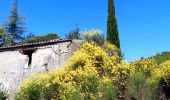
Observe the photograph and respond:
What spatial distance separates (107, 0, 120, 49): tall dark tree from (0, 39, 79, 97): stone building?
15.2ft

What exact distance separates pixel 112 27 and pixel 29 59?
7.33m

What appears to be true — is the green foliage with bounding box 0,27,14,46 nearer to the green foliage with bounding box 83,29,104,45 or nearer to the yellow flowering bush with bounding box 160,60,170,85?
the green foliage with bounding box 83,29,104,45

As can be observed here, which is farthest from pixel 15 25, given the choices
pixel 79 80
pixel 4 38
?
pixel 79 80

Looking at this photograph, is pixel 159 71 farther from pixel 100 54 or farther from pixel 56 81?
pixel 56 81

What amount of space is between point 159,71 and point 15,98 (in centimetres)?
945

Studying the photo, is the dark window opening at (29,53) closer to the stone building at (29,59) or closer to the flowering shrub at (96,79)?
the stone building at (29,59)

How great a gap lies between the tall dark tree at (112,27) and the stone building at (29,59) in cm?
464

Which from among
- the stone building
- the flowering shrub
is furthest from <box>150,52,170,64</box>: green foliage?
the stone building

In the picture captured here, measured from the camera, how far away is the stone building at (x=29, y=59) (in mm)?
29156

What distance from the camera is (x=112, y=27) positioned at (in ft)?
111

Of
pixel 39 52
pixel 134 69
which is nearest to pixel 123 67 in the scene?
pixel 134 69

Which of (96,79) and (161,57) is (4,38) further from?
(96,79)

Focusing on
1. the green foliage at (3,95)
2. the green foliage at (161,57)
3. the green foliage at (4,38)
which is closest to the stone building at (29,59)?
the green foliage at (3,95)

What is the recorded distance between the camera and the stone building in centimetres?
2916
